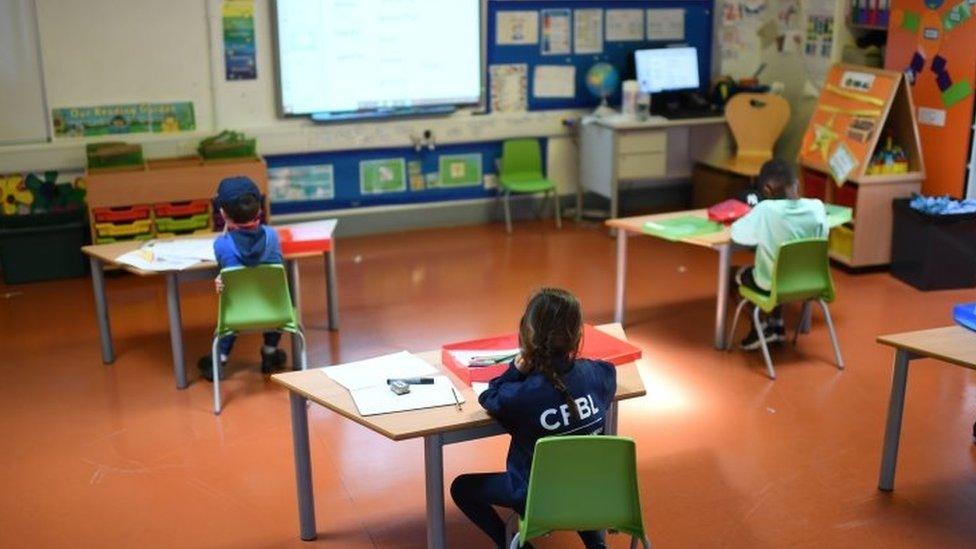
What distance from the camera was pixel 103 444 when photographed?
14.6 feet

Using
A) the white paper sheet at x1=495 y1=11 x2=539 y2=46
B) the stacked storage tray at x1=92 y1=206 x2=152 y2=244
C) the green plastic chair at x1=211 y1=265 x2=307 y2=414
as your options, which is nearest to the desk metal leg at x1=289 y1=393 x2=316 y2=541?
the green plastic chair at x1=211 y1=265 x2=307 y2=414

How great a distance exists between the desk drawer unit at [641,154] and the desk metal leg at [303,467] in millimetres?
4643

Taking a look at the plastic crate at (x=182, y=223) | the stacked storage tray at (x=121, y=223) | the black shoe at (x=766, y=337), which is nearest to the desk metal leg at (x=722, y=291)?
the black shoe at (x=766, y=337)


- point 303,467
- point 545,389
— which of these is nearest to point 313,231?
point 303,467

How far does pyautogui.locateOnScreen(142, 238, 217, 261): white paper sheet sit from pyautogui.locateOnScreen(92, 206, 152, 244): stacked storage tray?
153cm

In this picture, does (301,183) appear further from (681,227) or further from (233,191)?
(681,227)

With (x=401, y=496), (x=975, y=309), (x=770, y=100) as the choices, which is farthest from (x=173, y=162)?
(x=975, y=309)

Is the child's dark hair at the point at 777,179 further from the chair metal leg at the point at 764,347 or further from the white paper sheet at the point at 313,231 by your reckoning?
the white paper sheet at the point at 313,231

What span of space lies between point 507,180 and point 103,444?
4.17 metres

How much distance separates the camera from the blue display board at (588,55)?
25.8ft

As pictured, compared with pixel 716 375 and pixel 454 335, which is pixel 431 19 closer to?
pixel 454 335

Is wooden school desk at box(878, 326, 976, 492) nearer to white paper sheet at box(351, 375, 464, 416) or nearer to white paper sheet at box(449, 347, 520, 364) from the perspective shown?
white paper sheet at box(449, 347, 520, 364)

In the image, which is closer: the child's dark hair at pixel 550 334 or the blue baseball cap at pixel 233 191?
the child's dark hair at pixel 550 334

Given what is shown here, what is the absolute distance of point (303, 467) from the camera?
3617mm
